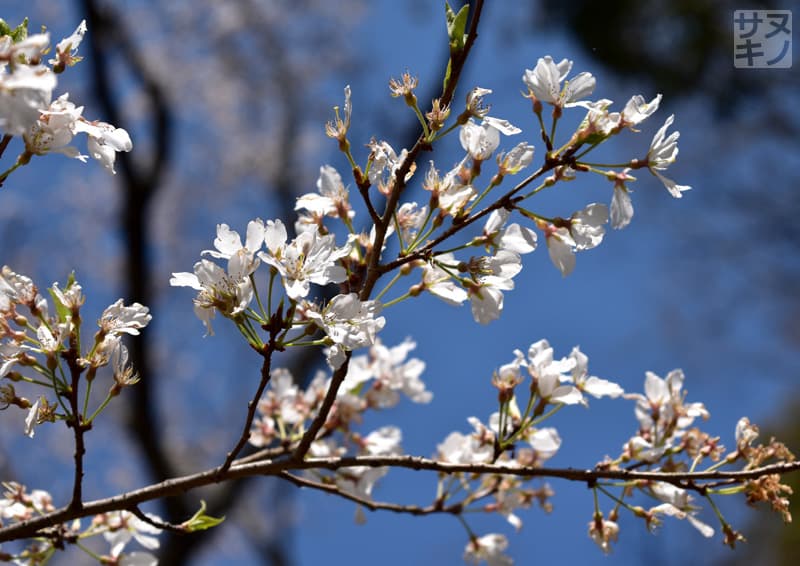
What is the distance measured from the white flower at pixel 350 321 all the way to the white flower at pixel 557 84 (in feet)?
1.03

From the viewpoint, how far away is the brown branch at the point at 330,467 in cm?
88

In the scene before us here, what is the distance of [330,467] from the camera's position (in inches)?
37.2

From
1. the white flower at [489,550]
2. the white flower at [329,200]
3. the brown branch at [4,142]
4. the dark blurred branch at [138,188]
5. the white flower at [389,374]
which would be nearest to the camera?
the brown branch at [4,142]

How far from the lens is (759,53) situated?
2.98 meters

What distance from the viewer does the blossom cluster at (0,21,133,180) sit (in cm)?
65

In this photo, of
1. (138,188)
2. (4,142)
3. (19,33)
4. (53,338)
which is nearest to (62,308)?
(53,338)

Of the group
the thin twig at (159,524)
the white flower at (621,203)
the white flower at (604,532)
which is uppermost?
the white flower at (621,203)

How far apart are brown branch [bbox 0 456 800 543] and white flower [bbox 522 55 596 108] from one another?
0.42 meters

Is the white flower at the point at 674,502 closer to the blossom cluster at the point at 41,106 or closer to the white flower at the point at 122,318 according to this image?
the white flower at the point at 122,318

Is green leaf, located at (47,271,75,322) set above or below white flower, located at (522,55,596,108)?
below

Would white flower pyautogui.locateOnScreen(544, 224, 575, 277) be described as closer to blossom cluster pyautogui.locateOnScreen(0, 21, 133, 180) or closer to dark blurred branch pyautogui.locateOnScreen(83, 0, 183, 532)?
blossom cluster pyautogui.locateOnScreen(0, 21, 133, 180)

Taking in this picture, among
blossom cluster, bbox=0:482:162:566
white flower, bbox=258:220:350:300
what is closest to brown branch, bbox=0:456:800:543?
blossom cluster, bbox=0:482:162:566

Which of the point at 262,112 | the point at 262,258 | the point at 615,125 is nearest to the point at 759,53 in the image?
the point at 615,125

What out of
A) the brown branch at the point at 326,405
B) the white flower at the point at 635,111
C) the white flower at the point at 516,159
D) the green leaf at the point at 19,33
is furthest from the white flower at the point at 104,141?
the white flower at the point at 635,111
